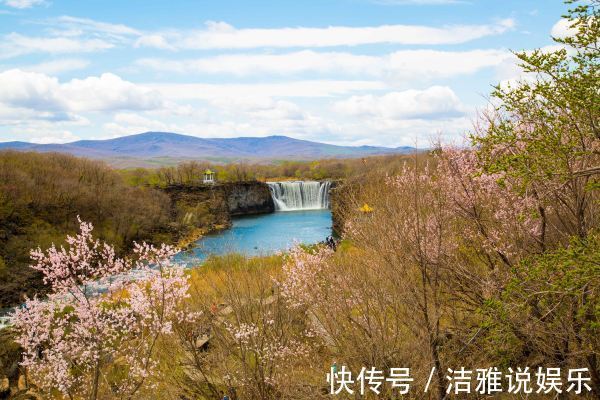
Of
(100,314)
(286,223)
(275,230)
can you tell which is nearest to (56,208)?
(275,230)

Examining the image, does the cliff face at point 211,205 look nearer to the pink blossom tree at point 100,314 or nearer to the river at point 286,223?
the river at point 286,223

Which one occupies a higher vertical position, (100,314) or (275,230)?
(100,314)

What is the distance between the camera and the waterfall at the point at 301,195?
74438 mm

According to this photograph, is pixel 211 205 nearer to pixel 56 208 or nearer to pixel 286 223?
pixel 286 223

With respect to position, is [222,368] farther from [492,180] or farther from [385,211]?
[492,180]

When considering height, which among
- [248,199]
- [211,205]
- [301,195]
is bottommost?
[211,205]

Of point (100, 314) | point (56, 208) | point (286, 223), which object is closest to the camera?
point (100, 314)

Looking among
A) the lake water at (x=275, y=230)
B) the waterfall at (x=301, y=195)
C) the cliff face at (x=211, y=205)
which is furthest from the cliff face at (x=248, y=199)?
the lake water at (x=275, y=230)

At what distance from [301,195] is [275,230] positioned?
2170 cm

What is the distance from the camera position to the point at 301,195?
75250mm

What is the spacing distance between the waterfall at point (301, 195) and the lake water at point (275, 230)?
8.64 feet

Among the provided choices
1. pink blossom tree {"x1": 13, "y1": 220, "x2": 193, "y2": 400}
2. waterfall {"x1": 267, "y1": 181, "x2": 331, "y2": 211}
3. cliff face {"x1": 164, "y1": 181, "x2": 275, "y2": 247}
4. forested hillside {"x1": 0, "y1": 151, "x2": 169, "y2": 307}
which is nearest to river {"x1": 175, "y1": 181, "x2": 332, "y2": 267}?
waterfall {"x1": 267, "y1": 181, "x2": 331, "y2": 211}

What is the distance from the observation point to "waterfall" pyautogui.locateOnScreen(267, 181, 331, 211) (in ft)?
244

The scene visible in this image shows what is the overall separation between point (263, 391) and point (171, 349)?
3798 millimetres
